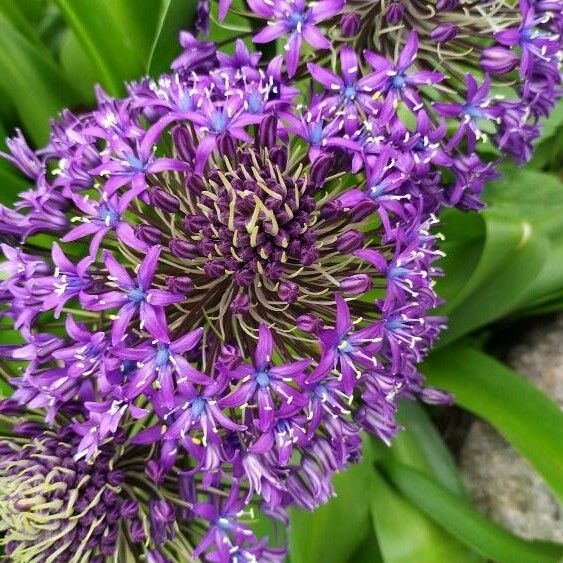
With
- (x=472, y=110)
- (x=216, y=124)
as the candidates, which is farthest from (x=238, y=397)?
(x=472, y=110)

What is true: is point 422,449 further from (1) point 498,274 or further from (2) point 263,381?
(2) point 263,381

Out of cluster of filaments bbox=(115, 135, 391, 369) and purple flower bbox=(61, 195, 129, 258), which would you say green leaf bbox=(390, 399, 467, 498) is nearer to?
cluster of filaments bbox=(115, 135, 391, 369)

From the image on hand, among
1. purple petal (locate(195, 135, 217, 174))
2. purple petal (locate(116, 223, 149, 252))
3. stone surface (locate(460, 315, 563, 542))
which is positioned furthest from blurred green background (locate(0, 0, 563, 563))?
purple petal (locate(116, 223, 149, 252))

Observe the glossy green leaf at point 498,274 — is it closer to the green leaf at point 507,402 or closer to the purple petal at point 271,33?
the green leaf at point 507,402

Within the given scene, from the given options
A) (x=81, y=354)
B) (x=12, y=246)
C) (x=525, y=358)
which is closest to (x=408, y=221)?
(x=81, y=354)

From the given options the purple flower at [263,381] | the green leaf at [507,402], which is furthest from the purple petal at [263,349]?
the green leaf at [507,402]

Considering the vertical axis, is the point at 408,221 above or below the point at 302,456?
above

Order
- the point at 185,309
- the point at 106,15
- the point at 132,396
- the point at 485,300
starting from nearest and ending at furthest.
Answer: the point at 132,396
the point at 185,309
the point at 106,15
the point at 485,300

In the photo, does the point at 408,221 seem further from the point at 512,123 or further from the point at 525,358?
the point at 525,358
